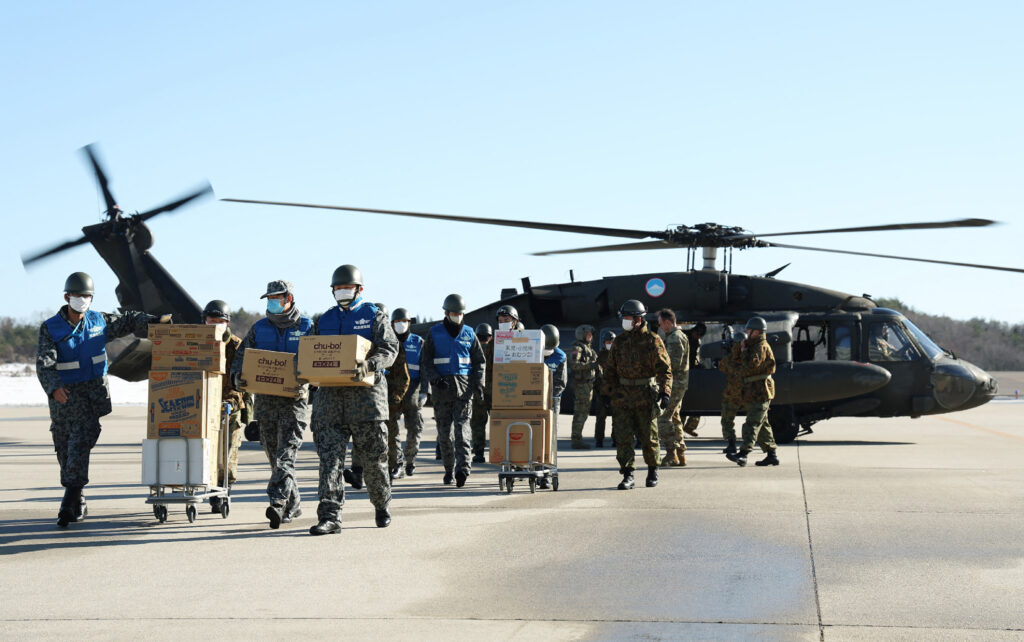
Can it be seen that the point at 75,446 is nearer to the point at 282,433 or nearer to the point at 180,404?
the point at 180,404

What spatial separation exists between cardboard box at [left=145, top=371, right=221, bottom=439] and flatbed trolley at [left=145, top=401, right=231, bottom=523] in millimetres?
86

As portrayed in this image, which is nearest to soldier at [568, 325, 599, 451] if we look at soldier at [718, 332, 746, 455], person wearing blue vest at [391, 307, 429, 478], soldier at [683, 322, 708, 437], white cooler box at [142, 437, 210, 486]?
soldier at [683, 322, 708, 437]

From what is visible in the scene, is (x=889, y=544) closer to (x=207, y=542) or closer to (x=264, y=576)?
(x=264, y=576)

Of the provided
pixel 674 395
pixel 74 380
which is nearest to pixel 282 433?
pixel 74 380

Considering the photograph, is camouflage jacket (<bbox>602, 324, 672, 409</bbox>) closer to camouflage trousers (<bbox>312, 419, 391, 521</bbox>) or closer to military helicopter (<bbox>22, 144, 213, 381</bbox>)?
camouflage trousers (<bbox>312, 419, 391, 521</bbox>)

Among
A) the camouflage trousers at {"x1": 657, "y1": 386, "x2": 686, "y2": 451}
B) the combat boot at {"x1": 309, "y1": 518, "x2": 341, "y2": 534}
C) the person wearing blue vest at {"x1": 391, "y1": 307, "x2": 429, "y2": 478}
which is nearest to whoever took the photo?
the combat boot at {"x1": 309, "y1": 518, "x2": 341, "y2": 534}

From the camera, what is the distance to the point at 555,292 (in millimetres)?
18281

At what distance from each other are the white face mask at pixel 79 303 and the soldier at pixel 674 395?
6829 mm

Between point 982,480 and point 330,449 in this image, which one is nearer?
point 330,449

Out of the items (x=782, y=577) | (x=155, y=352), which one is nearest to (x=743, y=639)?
(x=782, y=577)

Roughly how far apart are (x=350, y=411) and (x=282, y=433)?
716 millimetres

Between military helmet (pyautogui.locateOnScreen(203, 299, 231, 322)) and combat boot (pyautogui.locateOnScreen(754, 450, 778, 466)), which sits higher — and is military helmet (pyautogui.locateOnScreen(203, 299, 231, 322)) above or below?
above

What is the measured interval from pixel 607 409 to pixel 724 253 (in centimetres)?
323

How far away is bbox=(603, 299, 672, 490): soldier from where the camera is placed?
10.6 meters
